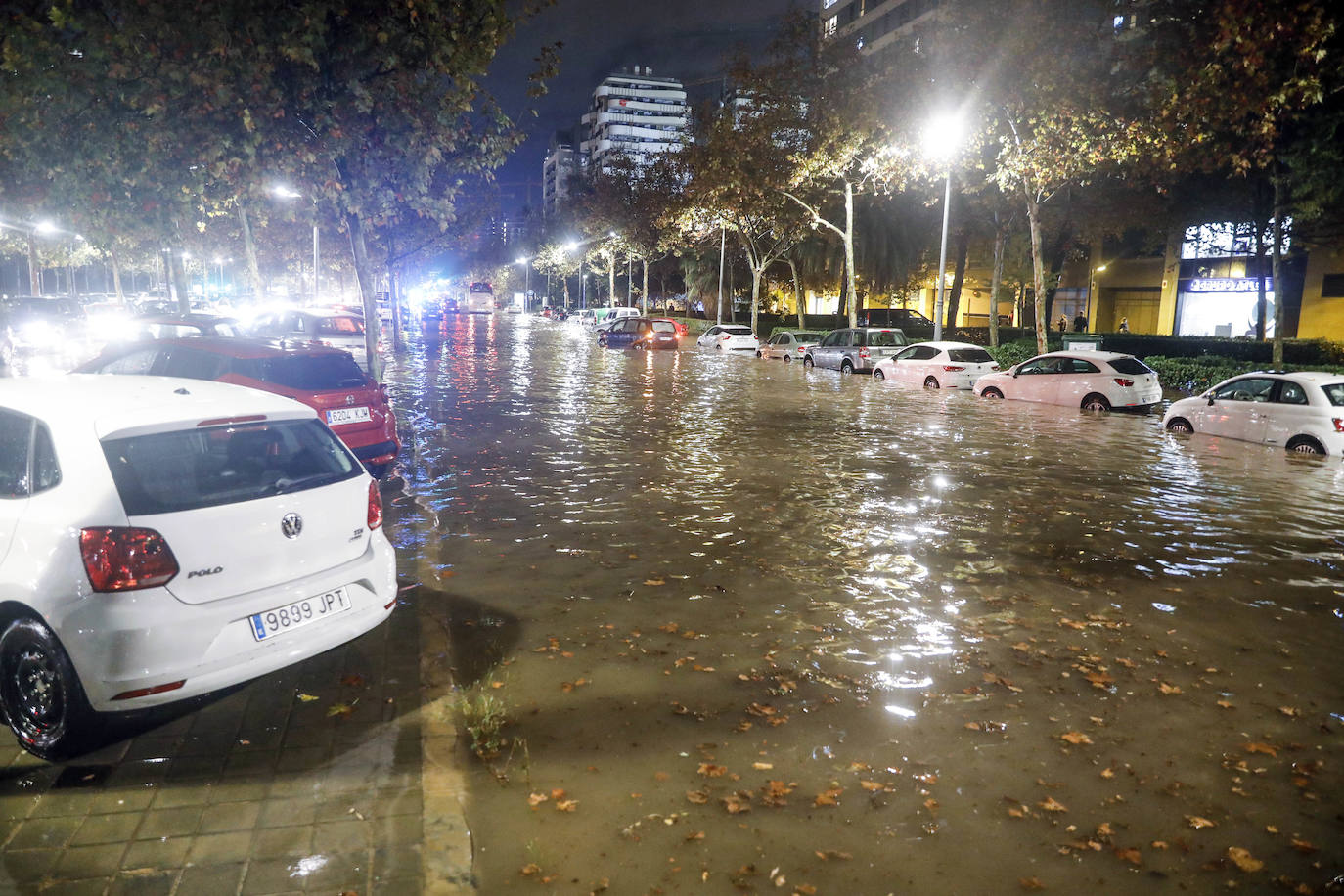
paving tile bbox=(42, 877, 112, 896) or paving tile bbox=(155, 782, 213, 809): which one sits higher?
paving tile bbox=(42, 877, 112, 896)

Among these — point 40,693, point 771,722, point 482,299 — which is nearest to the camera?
point 40,693

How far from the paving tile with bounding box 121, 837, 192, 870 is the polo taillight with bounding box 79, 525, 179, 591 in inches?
43.5

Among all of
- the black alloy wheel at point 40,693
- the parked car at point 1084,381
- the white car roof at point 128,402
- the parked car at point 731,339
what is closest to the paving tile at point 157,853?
the black alloy wheel at point 40,693

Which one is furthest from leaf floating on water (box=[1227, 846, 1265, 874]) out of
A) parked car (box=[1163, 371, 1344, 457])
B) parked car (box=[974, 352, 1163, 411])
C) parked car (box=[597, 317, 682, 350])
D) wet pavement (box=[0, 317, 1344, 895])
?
parked car (box=[597, 317, 682, 350])

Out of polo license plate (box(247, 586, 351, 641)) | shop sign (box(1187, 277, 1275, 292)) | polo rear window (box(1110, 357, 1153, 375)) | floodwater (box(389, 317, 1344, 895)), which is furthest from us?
shop sign (box(1187, 277, 1275, 292))

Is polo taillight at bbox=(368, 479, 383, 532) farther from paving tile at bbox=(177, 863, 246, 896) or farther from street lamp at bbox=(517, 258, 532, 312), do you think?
street lamp at bbox=(517, 258, 532, 312)

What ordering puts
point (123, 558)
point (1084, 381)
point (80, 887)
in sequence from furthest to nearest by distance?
point (1084, 381) → point (123, 558) → point (80, 887)

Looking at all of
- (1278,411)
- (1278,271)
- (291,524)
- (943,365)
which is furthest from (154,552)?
(1278,271)

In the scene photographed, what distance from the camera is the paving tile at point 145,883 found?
11.2ft

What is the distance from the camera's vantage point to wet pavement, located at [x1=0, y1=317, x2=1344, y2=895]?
3.76m

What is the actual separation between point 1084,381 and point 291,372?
1706cm

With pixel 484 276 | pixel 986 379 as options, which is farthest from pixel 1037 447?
pixel 484 276

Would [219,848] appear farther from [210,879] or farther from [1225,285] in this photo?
[1225,285]

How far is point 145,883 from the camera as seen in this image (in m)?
3.47
